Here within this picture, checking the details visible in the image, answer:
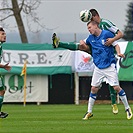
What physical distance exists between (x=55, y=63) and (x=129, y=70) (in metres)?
3.12

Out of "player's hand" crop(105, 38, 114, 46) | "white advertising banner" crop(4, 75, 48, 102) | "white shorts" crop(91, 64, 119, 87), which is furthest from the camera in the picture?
"white advertising banner" crop(4, 75, 48, 102)

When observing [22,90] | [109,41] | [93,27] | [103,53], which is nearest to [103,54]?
[103,53]

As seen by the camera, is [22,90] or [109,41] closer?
[109,41]

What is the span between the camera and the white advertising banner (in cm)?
2864

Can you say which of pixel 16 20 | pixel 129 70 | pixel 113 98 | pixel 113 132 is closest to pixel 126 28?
pixel 16 20

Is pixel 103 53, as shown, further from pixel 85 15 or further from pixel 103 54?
pixel 85 15

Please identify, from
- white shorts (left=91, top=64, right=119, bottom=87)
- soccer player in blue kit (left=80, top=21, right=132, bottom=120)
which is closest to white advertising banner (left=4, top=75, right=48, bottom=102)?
white shorts (left=91, top=64, right=119, bottom=87)

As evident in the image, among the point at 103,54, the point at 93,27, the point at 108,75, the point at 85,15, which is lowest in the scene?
the point at 108,75

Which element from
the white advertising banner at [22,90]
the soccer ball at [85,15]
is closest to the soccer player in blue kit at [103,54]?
the soccer ball at [85,15]

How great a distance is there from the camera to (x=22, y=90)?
2867cm

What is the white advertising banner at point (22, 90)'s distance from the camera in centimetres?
2864

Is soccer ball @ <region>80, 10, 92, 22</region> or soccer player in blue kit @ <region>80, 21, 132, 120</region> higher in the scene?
soccer ball @ <region>80, 10, 92, 22</region>

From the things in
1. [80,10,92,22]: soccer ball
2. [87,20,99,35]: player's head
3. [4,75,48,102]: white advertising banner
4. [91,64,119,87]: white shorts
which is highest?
[80,10,92,22]: soccer ball

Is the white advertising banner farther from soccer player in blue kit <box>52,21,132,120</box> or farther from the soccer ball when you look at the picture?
the soccer ball
